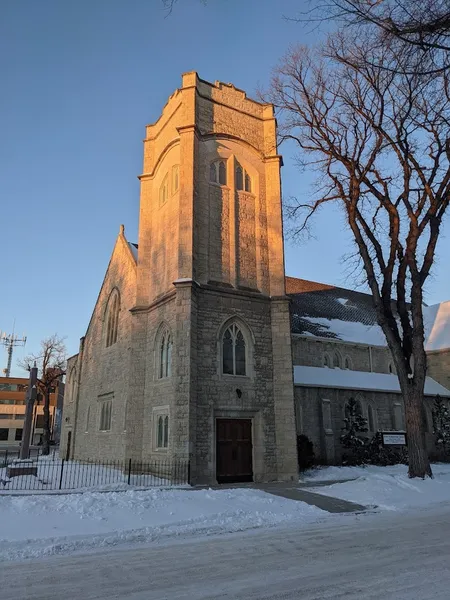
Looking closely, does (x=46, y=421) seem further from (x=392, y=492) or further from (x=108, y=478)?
(x=392, y=492)

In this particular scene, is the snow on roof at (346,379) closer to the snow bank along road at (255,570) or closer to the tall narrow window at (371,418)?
the tall narrow window at (371,418)

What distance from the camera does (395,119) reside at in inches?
683

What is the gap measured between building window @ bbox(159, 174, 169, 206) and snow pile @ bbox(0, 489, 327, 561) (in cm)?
1334

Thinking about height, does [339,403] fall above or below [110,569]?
above

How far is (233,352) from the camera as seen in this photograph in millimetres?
17500

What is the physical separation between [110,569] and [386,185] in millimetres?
16673

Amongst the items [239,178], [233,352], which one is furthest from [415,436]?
[239,178]

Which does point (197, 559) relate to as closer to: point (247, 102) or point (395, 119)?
point (395, 119)

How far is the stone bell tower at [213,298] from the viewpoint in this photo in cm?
1625

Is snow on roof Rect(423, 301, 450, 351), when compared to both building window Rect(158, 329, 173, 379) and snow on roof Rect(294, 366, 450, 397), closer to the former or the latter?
snow on roof Rect(294, 366, 450, 397)

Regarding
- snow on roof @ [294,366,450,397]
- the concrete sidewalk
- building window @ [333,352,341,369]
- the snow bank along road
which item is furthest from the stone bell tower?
building window @ [333,352,341,369]

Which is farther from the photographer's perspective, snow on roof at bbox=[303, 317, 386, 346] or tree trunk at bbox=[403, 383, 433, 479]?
snow on roof at bbox=[303, 317, 386, 346]

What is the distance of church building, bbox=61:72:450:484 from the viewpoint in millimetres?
16422

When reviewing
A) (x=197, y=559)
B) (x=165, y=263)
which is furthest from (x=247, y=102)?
(x=197, y=559)
